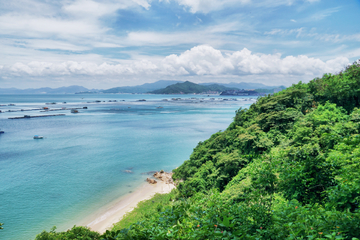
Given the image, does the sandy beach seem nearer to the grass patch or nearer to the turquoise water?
the grass patch

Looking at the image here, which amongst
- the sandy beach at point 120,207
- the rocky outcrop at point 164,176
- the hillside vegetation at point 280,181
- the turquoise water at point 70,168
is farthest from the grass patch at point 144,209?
the turquoise water at point 70,168

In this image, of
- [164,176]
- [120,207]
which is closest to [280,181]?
[120,207]

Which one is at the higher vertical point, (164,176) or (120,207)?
(164,176)

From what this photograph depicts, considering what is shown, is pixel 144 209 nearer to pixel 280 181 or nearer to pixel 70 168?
pixel 280 181

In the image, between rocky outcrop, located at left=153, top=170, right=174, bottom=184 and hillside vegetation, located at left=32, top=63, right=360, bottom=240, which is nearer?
hillside vegetation, located at left=32, top=63, right=360, bottom=240

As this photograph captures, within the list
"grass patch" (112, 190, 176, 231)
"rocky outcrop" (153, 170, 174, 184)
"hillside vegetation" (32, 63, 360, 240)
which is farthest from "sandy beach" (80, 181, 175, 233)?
"hillside vegetation" (32, 63, 360, 240)

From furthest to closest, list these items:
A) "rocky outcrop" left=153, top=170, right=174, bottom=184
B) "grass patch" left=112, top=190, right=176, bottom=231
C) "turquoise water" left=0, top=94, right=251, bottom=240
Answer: "rocky outcrop" left=153, top=170, right=174, bottom=184, "turquoise water" left=0, top=94, right=251, bottom=240, "grass patch" left=112, top=190, right=176, bottom=231
